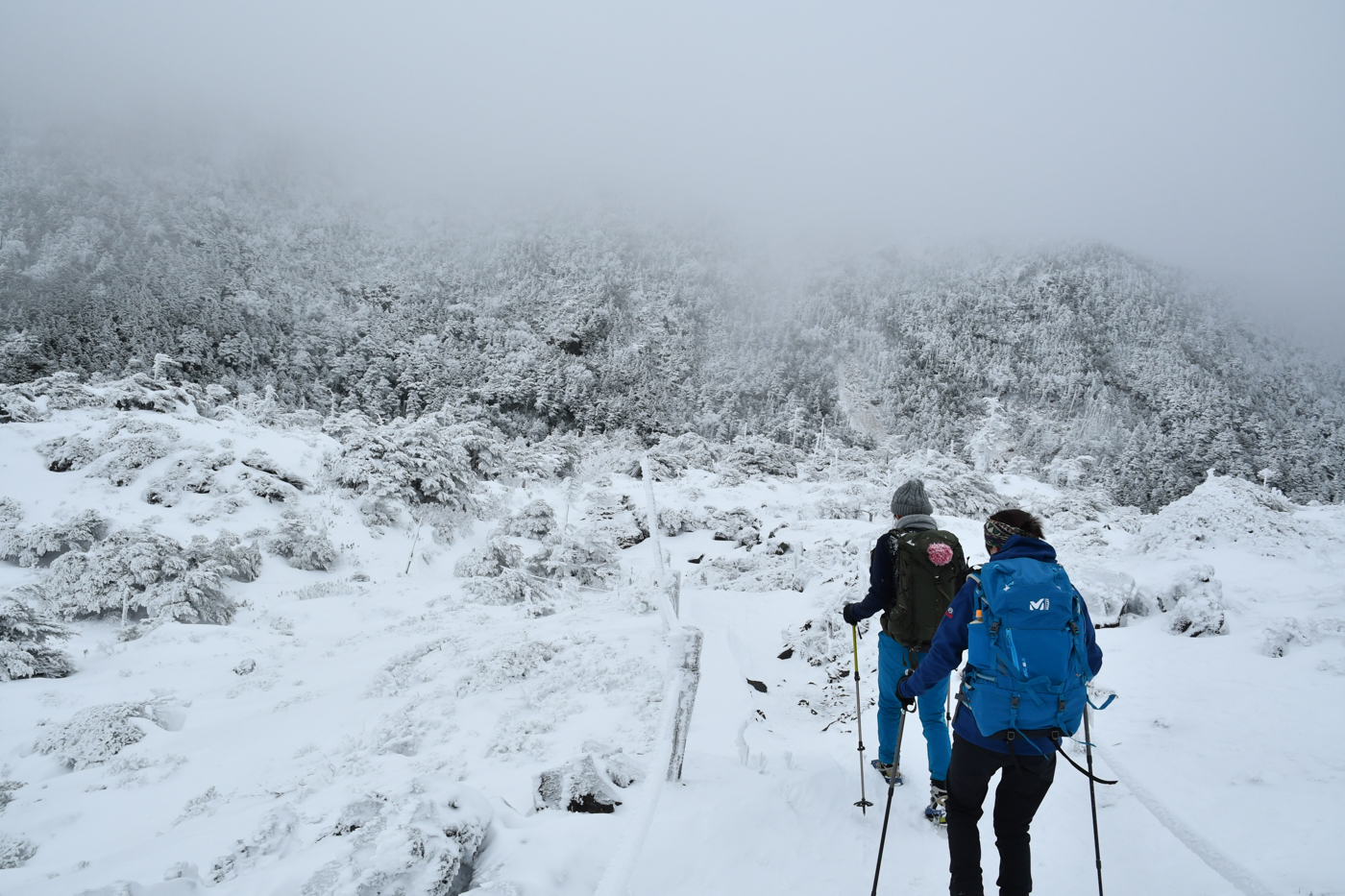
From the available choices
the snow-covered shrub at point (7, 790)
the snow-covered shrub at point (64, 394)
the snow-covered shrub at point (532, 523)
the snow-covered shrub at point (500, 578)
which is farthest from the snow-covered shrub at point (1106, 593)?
the snow-covered shrub at point (64, 394)

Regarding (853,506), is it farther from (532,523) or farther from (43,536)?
(43,536)

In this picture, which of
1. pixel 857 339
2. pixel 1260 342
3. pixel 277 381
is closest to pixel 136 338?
pixel 277 381

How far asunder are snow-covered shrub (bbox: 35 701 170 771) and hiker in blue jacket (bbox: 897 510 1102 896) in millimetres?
7045

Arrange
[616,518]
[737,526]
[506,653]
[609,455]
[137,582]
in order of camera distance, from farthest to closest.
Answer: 1. [609,455]
2. [616,518]
3. [737,526]
4. [137,582]
5. [506,653]

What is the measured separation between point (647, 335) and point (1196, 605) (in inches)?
2143

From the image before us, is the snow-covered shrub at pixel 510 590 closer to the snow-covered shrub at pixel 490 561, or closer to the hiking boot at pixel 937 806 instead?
the snow-covered shrub at pixel 490 561

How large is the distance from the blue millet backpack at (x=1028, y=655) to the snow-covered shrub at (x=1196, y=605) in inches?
245

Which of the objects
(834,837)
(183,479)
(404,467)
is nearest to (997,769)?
(834,837)

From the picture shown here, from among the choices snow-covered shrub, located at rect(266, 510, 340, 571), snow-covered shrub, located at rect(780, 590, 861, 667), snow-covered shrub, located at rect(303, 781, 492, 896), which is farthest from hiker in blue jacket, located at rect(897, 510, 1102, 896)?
snow-covered shrub, located at rect(266, 510, 340, 571)

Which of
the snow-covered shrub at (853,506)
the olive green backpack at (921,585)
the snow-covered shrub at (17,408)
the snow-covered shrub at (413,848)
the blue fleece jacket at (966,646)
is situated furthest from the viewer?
the snow-covered shrub at (853,506)

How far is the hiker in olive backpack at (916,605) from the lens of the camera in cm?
312

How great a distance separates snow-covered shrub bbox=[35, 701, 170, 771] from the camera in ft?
15.5

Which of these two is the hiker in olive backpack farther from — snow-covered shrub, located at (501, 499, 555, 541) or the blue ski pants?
snow-covered shrub, located at (501, 499, 555, 541)

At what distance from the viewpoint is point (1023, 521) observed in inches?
93.3
